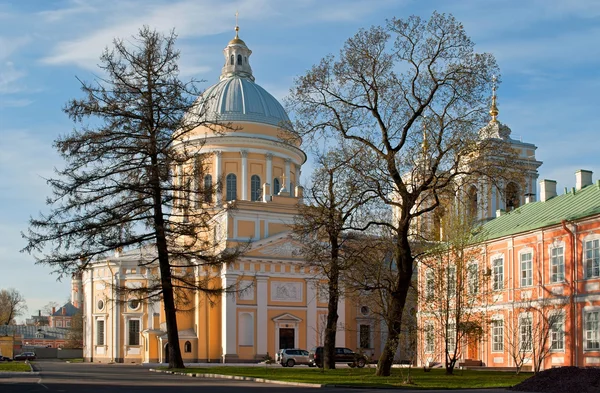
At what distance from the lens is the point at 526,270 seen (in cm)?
3850

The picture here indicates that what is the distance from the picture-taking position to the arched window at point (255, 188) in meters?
68.2

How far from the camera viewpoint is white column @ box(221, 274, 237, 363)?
5997 cm

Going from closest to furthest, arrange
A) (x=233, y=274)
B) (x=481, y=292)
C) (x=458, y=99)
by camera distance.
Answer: (x=458, y=99) → (x=481, y=292) → (x=233, y=274)

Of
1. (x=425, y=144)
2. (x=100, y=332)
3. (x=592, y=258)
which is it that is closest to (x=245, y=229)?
(x=100, y=332)

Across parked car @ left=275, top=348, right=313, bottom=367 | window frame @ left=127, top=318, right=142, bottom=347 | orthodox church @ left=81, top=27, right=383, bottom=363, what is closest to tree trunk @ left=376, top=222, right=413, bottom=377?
parked car @ left=275, top=348, right=313, bottom=367

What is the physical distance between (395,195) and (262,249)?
102ft

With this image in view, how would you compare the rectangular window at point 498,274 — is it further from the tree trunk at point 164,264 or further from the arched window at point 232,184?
the arched window at point 232,184

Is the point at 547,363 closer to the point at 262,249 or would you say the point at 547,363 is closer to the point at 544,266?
the point at 544,266

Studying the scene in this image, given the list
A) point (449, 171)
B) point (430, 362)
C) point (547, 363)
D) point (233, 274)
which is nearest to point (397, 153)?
point (449, 171)

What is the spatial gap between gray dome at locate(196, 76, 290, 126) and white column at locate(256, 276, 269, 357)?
48.0ft

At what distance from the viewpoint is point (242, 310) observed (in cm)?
6122

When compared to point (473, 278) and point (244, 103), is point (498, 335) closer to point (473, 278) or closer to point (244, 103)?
point (473, 278)

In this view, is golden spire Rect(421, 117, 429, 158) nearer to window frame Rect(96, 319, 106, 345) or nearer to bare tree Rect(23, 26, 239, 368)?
bare tree Rect(23, 26, 239, 368)

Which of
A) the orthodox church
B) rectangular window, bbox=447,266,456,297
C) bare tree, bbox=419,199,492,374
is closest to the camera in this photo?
bare tree, bbox=419,199,492,374
